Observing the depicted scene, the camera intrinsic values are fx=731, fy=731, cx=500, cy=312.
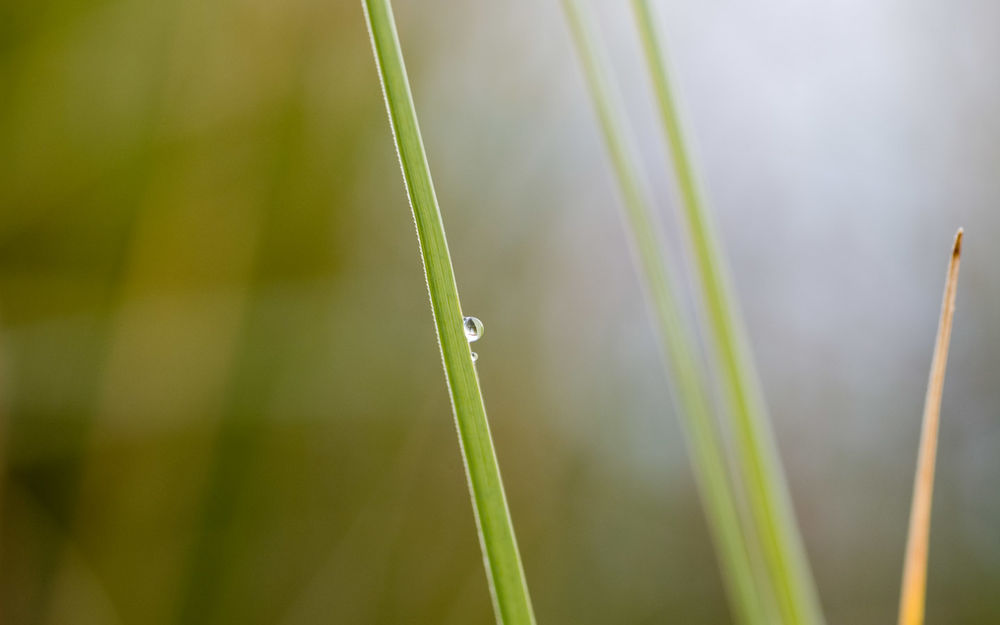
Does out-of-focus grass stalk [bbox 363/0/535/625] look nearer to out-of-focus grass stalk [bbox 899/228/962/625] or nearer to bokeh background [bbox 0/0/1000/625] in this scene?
out-of-focus grass stalk [bbox 899/228/962/625]

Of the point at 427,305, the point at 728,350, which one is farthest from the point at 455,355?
the point at 427,305

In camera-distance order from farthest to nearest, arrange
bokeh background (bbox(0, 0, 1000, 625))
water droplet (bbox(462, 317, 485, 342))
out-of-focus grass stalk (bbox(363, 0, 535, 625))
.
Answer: bokeh background (bbox(0, 0, 1000, 625)) → water droplet (bbox(462, 317, 485, 342)) → out-of-focus grass stalk (bbox(363, 0, 535, 625))

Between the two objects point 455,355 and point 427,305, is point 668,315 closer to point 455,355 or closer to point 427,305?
point 455,355

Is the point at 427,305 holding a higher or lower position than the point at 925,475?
higher

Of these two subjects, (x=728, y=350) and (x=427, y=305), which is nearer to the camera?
(x=728, y=350)

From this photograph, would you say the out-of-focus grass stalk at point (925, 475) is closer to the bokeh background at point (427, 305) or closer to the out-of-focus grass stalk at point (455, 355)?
the out-of-focus grass stalk at point (455, 355)

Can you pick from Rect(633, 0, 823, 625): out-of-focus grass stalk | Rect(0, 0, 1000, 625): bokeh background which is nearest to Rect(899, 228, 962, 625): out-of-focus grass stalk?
Rect(633, 0, 823, 625): out-of-focus grass stalk

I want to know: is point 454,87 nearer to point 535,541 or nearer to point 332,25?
point 332,25

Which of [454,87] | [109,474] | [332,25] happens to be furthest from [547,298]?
[109,474]
